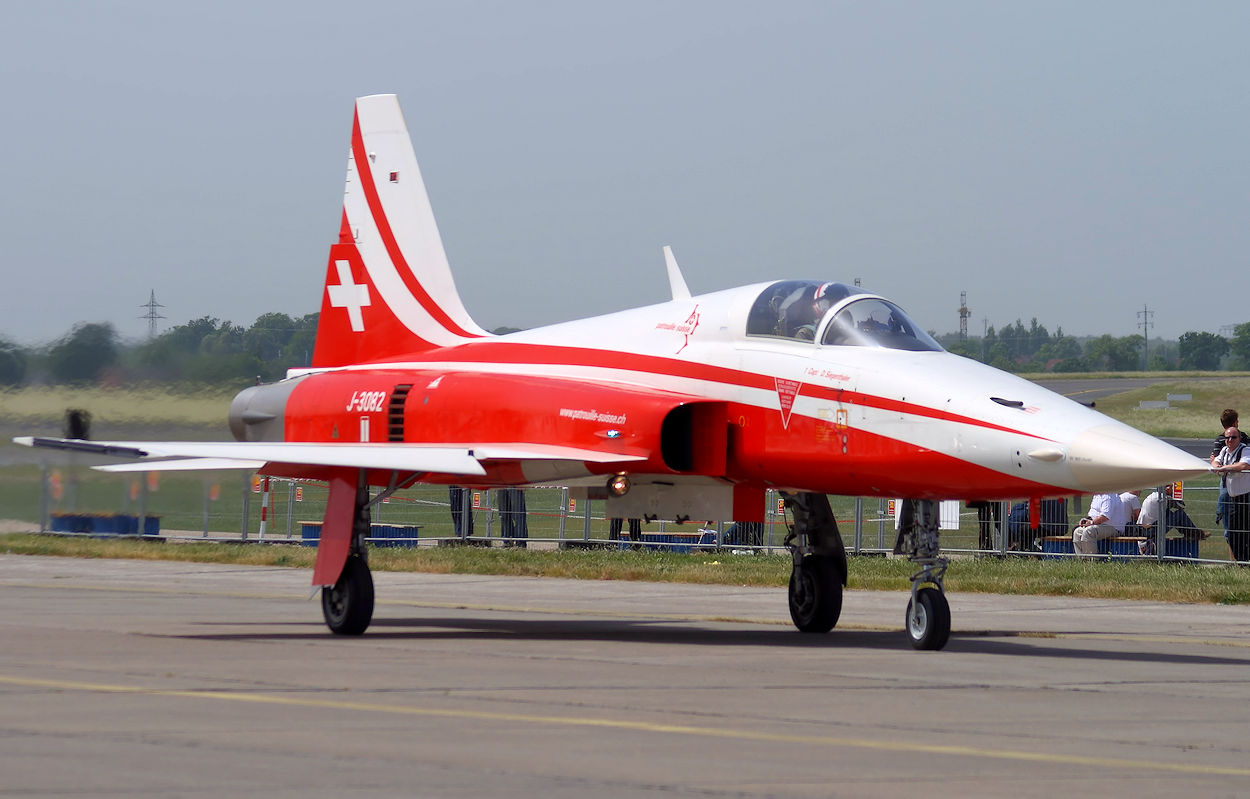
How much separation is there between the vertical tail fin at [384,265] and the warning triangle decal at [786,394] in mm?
4897

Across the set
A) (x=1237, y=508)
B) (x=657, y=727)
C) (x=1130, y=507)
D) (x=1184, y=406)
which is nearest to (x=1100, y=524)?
(x=1130, y=507)

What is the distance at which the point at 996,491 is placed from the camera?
10633 mm

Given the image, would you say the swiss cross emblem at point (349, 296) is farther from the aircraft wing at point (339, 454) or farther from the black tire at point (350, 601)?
the black tire at point (350, 601)

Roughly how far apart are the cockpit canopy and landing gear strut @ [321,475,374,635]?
12.7 ft

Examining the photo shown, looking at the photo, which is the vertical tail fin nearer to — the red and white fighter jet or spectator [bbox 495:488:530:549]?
the red and white fighter jet

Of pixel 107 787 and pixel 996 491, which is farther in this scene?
pixel 996 491

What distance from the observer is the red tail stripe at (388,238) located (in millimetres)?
16047

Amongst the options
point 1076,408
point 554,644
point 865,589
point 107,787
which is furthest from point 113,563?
point 107,787

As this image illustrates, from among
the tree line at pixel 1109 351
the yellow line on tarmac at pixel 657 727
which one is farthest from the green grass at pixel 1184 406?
the yellow line on tarmac at pixel 657 727

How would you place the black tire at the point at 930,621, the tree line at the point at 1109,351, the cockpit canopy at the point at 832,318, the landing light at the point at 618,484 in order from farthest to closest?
the tree line at the point at 1109,351 < the landing light at the point at 618,484 < the cockpit canopy at the point at 832,318 < the black tire at the point at 930,621

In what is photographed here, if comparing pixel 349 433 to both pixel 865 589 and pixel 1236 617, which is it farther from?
pixel 1236 617

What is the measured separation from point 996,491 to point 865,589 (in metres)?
7.84

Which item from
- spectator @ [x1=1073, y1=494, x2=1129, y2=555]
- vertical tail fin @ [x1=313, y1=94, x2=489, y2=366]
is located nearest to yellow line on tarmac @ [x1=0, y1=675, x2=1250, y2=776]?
A: vertical tail fin @ [x1=313, y1=94, x2=489, y2=366]

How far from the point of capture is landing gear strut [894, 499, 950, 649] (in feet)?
36.2
